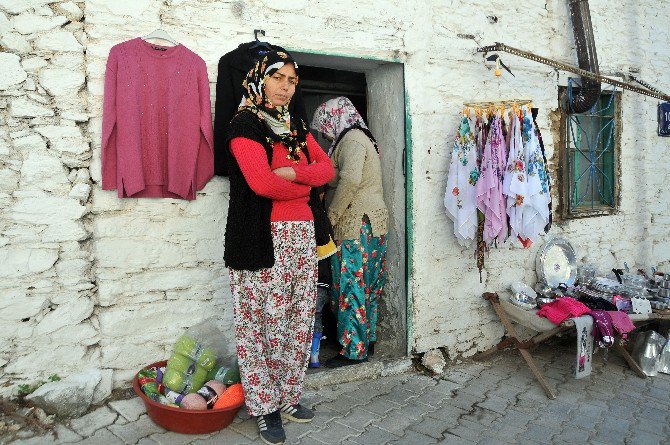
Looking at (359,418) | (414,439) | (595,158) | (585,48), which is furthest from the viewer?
(595,158)

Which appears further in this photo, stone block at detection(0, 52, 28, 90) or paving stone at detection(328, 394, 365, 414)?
paving stone at detection(328, 394, 365, 414)

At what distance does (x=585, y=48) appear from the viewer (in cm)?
483

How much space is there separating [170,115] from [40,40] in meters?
0.78

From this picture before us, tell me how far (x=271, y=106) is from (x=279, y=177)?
0.43 m

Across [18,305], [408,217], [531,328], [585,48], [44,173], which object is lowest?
[531,328]

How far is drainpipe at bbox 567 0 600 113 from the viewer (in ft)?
15.8

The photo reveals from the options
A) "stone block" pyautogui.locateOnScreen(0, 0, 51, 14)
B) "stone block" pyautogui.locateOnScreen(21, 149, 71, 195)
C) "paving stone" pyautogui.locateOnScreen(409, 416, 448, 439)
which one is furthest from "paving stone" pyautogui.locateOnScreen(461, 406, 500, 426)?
"stone block" pyautogui.locateOnScreen(0, 0, 51, 14)

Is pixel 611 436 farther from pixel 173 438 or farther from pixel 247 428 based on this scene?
pixel 173 438

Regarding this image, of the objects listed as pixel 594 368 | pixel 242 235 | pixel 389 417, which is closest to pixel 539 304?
pixel 594 368

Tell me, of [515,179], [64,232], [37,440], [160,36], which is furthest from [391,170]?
[37,440]

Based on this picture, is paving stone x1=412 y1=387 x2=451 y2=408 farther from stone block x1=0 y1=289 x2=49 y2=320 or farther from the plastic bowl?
stone block x1=0 y1=289 x2=49 y2=320

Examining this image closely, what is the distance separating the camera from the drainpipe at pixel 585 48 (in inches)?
190

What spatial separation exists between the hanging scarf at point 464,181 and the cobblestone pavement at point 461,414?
1.17 meters

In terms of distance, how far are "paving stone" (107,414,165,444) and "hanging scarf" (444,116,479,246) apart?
251 cm
